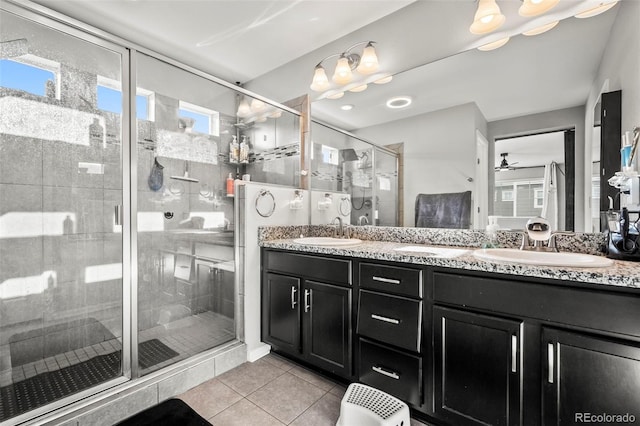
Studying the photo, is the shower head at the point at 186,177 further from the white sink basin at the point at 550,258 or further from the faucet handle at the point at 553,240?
the faucet handle at the point at 553,240

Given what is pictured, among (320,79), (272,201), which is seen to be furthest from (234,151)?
(320,79)

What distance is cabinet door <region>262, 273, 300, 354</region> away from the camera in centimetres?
201

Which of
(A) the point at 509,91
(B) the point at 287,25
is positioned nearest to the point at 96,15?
(B) the point at 287,25

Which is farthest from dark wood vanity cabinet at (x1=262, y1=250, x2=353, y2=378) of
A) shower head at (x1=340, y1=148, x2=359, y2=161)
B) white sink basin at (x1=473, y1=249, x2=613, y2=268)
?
shower head at (x1=340, y1=148, x2=359, y2=161)

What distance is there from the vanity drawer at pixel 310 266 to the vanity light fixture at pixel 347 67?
1.56 meters

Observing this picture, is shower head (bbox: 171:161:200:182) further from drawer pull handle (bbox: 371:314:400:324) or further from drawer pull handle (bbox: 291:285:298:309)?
drawer pull handle (bbox: 371:314:400:324)

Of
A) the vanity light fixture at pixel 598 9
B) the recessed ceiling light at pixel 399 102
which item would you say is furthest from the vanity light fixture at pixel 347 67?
the vanity light fixture at pixel 598 9

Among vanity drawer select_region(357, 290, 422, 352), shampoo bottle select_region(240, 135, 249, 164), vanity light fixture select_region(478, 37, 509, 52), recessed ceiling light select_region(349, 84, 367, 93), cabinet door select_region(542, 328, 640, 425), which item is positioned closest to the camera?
cabinet door select_region(542, 328, 640, 425)

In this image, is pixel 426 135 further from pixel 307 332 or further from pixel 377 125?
pixel 307 332

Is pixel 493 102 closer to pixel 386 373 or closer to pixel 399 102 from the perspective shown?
pixel 399 102

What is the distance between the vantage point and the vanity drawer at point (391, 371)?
57.2 inches

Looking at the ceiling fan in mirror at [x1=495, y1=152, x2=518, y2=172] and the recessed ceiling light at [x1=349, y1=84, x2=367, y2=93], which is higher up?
the recessed ceiling light at [x1=349, y1=84, x2=367, y2=93]

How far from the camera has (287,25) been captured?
2449mm

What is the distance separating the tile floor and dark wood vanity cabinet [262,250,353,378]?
0.14m
